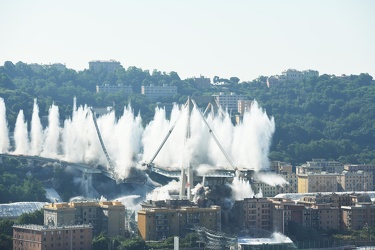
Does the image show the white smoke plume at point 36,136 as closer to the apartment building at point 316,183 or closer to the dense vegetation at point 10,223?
the apartment building at point 316,183

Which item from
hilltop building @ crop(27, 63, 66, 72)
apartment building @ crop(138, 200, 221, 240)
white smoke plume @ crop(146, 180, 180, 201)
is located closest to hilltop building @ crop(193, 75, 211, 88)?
hilltop building @ crop(27, 63, 66, 72)

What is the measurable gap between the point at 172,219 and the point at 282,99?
6413 centimetres

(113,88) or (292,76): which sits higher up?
(292,76)

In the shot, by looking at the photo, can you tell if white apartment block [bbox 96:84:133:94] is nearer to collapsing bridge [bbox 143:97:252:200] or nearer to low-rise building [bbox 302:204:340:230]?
collapsing bridge [bbox 143:97:252:200]

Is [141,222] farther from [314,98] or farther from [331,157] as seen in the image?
[314,98]

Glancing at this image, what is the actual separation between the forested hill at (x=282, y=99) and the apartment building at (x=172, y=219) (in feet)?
98.1

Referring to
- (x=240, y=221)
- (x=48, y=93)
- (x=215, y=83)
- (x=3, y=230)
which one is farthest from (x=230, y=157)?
(x=215, y=83)

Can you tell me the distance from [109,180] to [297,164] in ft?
72.0

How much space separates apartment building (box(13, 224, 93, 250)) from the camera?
6062 cm

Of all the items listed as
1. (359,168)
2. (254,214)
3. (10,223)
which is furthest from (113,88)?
(10,223)

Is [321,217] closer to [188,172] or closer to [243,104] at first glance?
[188,172]

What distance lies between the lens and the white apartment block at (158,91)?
5094 inches

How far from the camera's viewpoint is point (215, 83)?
14250 cm

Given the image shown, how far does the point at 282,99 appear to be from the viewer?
12925cm
